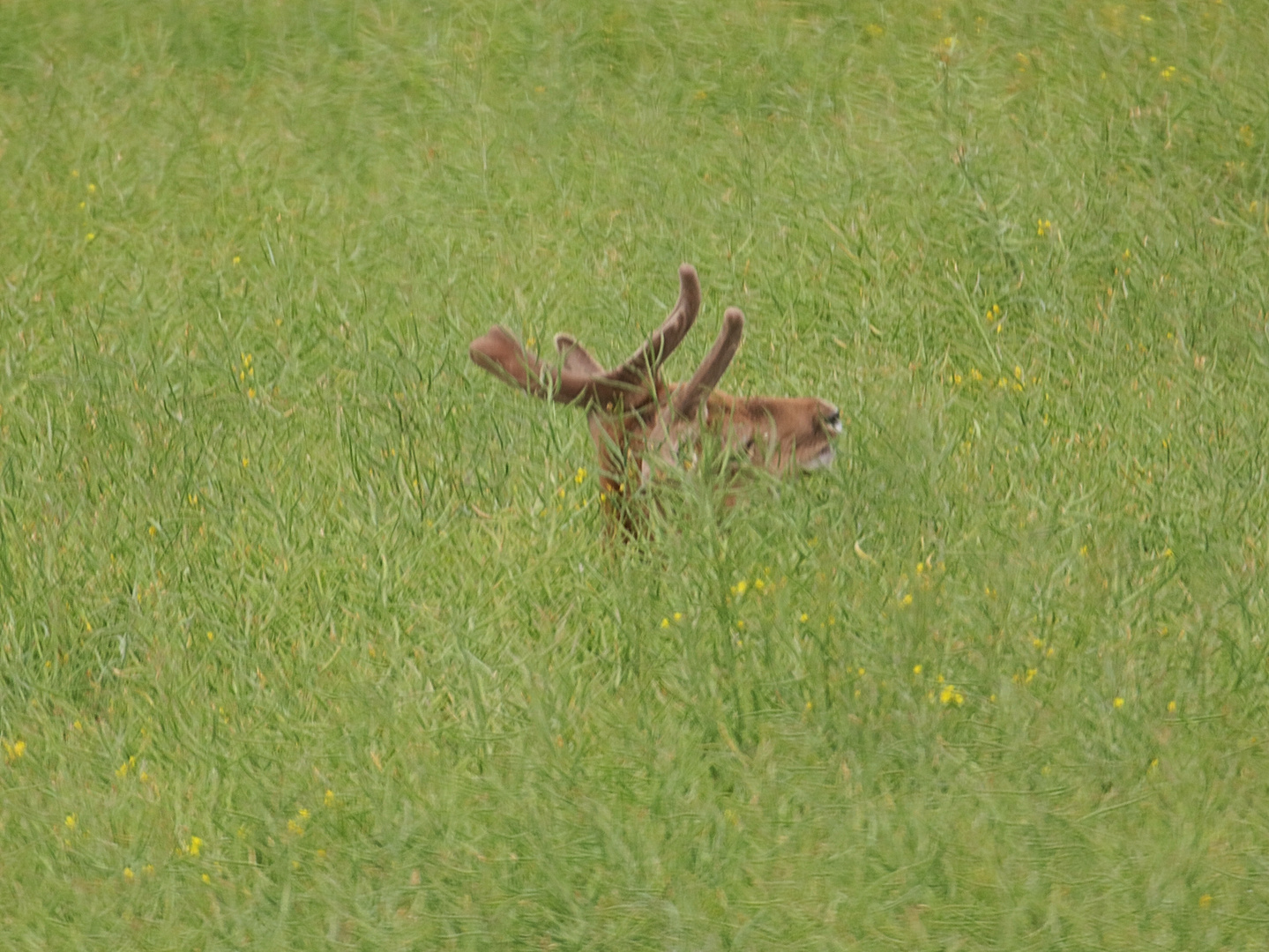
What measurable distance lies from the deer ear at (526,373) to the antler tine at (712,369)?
284 mm

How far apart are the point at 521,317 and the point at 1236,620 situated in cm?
364

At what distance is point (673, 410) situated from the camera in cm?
528

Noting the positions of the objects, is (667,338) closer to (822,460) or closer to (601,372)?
(601,372)

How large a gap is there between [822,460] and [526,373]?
0.99 meters

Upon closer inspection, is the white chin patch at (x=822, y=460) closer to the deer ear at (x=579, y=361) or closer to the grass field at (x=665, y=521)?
the grass field at (x=665, y=521)

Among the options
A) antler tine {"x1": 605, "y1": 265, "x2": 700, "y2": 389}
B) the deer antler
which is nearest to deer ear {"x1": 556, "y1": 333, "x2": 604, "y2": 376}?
the deer antler

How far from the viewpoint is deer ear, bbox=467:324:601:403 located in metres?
5.44

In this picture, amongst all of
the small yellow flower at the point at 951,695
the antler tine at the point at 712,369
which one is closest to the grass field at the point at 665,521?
the small yellow flower at the point at 951,695

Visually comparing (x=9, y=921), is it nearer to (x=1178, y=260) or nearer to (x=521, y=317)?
(x=521, y=317)

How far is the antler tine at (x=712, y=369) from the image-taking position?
5.24 metres

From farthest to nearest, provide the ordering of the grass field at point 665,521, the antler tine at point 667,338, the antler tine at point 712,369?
the antler tine at point 667,338 < the antler tine at point 712,369 < the grass field at point 665,521

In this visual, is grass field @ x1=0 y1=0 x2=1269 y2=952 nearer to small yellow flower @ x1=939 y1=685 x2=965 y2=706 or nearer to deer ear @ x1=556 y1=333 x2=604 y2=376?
small yellow flower @ x1=939 y1=685 x2=965 y2=706

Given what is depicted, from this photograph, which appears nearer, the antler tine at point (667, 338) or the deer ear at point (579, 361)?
the antler tine at point (667, 338)

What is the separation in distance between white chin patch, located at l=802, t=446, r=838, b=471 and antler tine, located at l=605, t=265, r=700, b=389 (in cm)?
58
